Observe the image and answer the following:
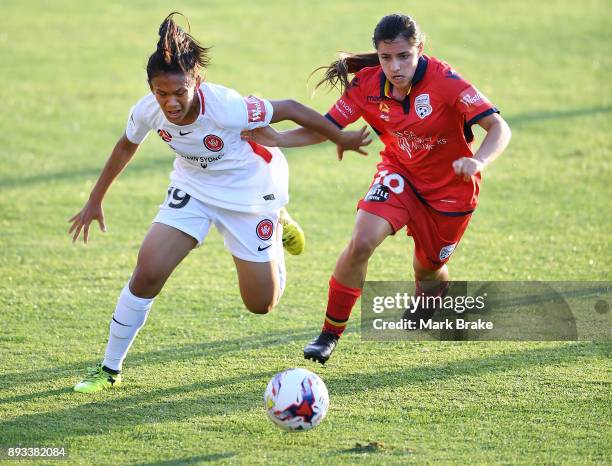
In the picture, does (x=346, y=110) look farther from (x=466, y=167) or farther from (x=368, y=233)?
(x=466, y=167)

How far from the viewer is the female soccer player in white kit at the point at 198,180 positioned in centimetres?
539

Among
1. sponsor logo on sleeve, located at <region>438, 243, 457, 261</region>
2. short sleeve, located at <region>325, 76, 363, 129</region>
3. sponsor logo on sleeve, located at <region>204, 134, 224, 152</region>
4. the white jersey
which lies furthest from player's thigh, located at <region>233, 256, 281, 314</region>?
sponsor logo on sleeve, located at <region>438, 243, 457, 261</region>

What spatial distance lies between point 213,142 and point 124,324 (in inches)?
45.9

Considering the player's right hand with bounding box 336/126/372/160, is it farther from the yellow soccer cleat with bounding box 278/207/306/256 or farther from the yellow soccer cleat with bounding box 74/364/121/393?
the yellow soccer cleat with bounding box 74/364/121/393

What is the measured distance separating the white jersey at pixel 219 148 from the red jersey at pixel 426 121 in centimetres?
53

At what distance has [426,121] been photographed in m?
5.70

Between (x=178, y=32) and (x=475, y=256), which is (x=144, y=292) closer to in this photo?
(x=178, y=32)

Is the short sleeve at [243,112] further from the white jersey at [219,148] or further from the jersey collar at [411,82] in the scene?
the jersey collar at [411,82]

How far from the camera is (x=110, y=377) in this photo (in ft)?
18.0

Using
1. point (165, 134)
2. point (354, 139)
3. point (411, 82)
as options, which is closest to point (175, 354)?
point (165, 134)

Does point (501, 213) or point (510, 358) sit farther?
point (501, 213)

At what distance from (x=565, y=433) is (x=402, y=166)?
1967 mm

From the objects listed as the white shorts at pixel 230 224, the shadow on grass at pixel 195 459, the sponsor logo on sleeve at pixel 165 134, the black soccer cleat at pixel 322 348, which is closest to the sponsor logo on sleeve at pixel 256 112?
the sponsor logo on sleeve at pixel 165 134

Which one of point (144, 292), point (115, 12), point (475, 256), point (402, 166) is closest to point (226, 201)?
point (144, 292)
